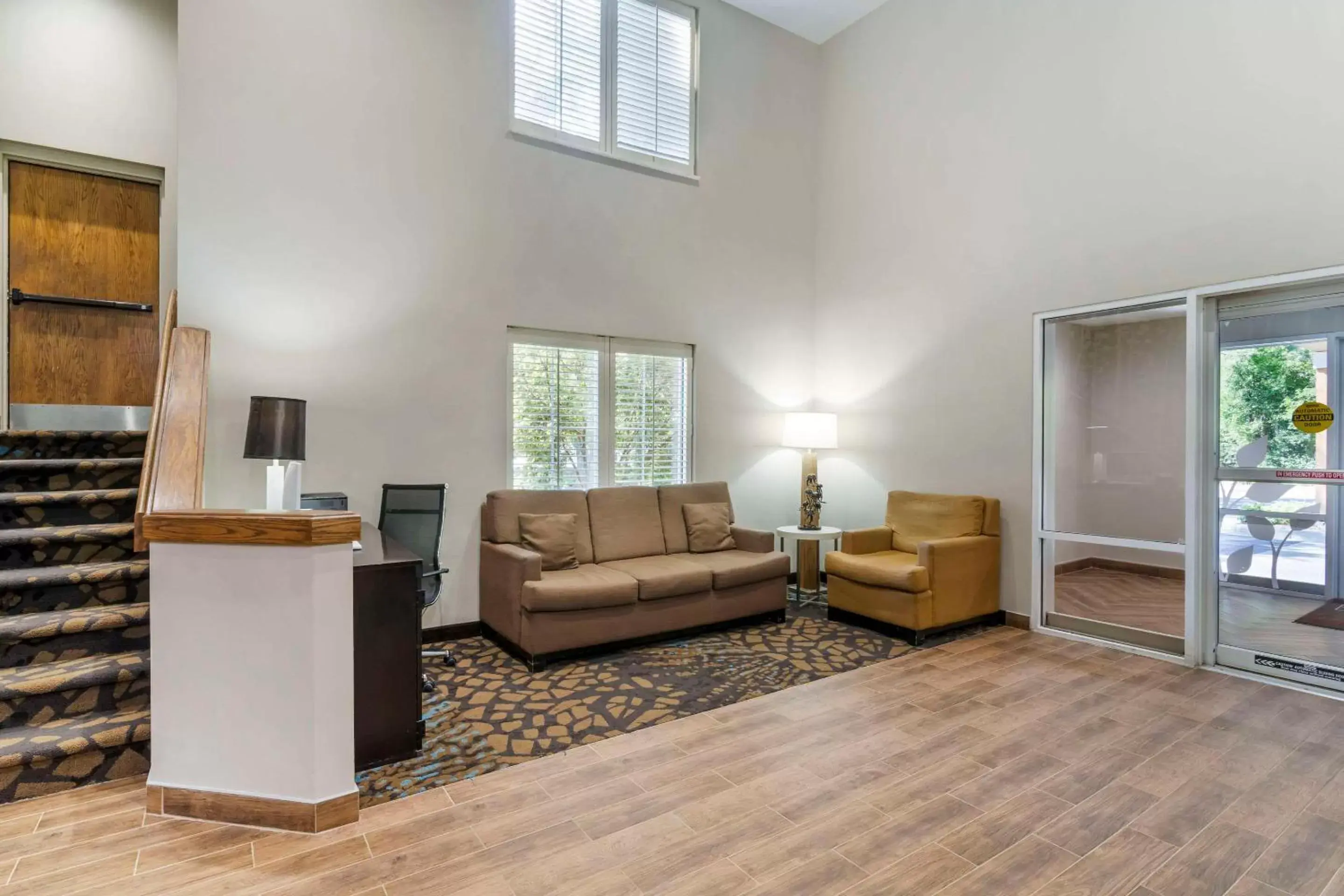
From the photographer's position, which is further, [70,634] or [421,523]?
[421,523]

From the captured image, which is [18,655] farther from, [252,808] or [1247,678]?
[1247,678]

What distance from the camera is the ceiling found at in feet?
19.6

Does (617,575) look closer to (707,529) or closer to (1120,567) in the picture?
(707,529)

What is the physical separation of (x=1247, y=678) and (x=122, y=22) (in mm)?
8700

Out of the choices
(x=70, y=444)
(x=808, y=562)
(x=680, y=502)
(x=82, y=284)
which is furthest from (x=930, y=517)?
(x=82, y=284)

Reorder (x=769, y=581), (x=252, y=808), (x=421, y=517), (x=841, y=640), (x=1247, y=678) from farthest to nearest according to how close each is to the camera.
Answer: (x=769, y=581) < (x=841, y=640) < (x=421, y=517) < (x=1247, y=678) < (x=252, y=808)

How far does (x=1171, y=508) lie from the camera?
429 cm

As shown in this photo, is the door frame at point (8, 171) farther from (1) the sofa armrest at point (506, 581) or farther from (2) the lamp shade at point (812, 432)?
(2) the lamp shade at point (812, 432)

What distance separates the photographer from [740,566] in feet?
16.0

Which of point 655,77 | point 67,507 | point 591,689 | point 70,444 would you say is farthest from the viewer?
point 655,77

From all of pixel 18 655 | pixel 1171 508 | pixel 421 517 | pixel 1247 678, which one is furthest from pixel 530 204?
pixel 1247 678

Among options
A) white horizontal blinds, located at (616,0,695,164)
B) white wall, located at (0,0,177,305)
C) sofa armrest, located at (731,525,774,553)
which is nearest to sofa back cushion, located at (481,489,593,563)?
sofa armrest, located at (731,525,774,553)

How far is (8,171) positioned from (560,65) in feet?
12.8

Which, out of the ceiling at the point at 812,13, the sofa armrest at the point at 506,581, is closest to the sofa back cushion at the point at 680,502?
the sofa armrest at the point at 506,581
